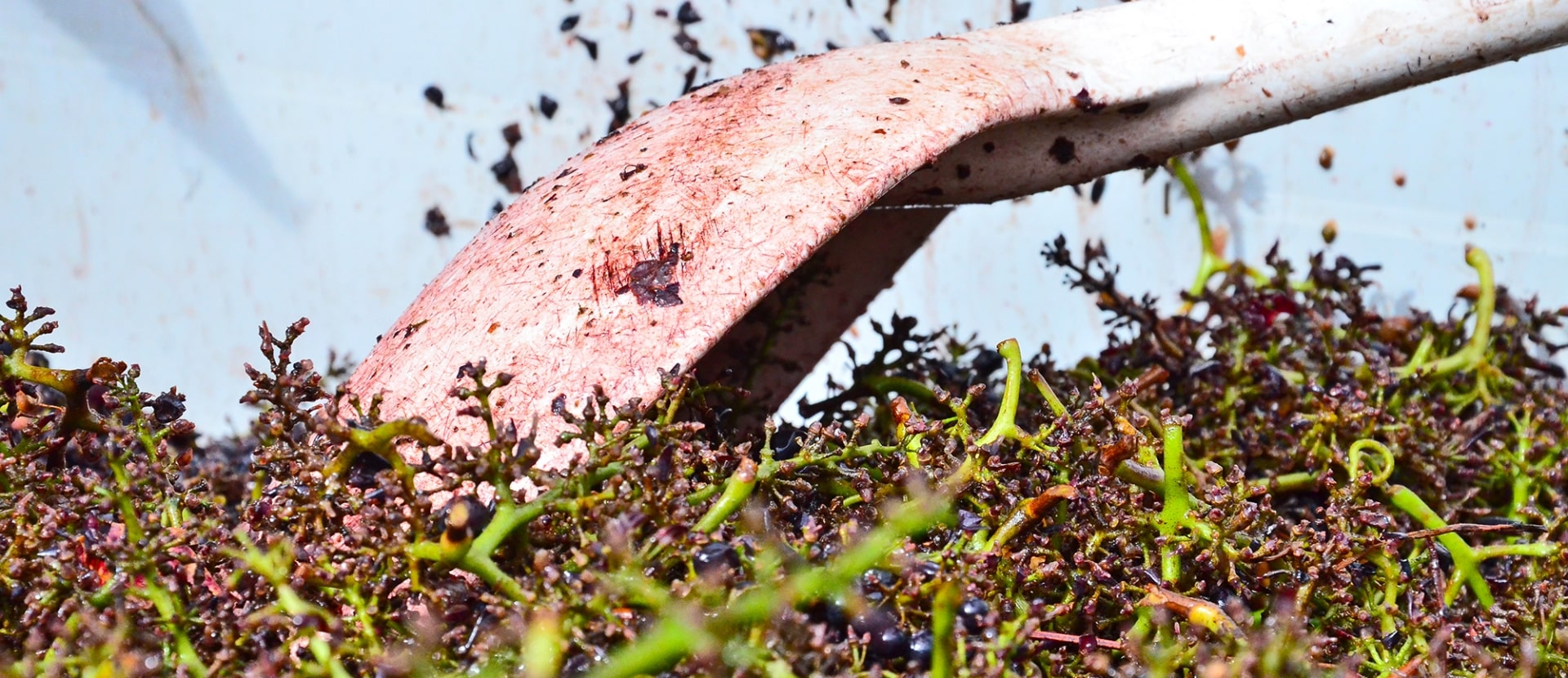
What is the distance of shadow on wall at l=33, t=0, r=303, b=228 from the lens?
1432mm

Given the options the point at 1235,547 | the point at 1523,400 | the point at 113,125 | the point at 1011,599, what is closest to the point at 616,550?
the point at 1011,599

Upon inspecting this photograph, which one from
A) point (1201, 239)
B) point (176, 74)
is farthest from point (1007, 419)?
point (176, 74)

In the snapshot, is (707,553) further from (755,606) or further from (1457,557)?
(1457,557)

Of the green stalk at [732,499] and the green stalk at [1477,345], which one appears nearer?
the green stalk at [732,499]

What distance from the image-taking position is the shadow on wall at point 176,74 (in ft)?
4.70

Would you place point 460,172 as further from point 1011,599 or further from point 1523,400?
point 1523,400

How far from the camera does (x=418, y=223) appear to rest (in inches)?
64.3

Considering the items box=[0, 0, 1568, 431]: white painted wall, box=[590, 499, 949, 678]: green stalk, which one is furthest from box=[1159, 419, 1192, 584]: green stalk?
box=[0, 0, 1568, 431]: white painted wall

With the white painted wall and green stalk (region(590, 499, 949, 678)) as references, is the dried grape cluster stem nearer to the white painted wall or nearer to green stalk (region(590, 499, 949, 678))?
green stalk (region(590, 499, 949, 678))

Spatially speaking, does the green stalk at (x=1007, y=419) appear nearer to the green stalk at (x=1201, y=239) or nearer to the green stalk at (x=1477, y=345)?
the green stalk at (x=1477, y=345)

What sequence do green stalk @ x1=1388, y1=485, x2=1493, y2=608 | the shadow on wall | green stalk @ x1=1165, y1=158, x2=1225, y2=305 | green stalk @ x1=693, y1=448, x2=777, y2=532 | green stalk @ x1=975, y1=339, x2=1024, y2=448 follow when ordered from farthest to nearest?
green stalk @ x1=1165, y1=158, x2=1225, y2=305 → the shadow on wall → green stalk @ x1=1388, y1=485, x2=1493, y2=608 → green stalk @ x1=975, y1=339, x2=1024, y2=448 → green stalk @ x1=693, y1=448, x2=777, y2=532

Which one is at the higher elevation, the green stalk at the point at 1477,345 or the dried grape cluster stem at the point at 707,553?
the green stalk at the point at 1477,345

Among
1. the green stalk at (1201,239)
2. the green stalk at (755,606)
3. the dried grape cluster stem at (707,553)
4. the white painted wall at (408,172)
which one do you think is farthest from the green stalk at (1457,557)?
the white painted wall at (408,172)

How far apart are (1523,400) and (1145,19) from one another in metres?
0.67
